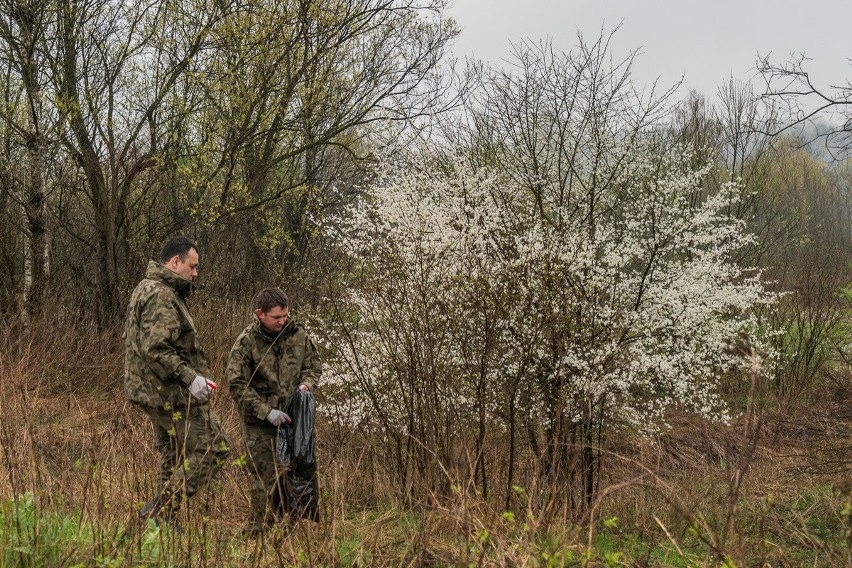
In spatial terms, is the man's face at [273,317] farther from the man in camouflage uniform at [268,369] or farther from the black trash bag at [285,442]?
the black trash bag at [285,442]

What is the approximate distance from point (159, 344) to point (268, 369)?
0.65 meters

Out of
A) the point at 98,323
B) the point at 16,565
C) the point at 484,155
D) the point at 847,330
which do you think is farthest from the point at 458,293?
the point at 847,330

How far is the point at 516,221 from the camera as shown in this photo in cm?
868

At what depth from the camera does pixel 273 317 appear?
452 centimetres

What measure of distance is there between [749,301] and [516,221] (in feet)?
13.8

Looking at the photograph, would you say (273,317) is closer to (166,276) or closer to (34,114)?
(166,276)

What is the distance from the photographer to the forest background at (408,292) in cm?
421

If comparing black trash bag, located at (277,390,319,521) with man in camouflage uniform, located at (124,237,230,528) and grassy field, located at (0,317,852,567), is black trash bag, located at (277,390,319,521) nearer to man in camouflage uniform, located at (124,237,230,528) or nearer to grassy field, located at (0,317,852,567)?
grassy field, located at (0,317,852,567)

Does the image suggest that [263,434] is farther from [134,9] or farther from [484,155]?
[134,9]

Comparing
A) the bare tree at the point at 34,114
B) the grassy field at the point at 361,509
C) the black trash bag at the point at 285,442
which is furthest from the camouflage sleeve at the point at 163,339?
the bare tree at the point at 34,114

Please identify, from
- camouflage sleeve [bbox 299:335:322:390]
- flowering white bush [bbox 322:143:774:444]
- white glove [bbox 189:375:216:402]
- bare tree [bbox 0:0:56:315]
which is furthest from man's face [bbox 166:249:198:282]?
bare tree [bbox 0:0:56:315]

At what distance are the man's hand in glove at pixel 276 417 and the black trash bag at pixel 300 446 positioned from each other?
0.04 meters

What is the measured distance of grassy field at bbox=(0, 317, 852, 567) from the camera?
253 centimetres

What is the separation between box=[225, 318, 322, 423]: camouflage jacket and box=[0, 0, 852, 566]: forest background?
60 cm
